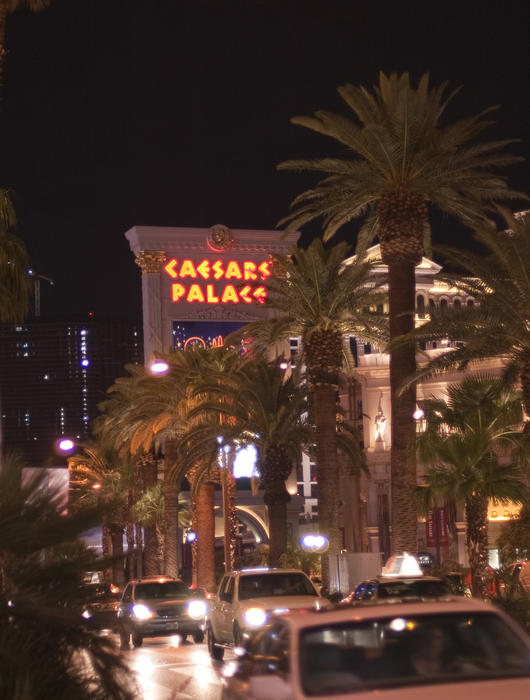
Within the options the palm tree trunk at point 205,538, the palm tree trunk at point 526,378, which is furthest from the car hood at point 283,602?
the palm tree trunk at point 205,538

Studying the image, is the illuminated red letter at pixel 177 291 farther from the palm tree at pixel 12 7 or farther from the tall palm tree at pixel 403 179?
the palm tree at pixel 12 7

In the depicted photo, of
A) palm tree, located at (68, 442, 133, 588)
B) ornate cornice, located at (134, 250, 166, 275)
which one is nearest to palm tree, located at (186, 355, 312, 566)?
palm tree, located at (68, 442, 133, 588)

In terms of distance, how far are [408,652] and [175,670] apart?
50.2ft

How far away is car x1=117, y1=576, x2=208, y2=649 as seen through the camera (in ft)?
95.5

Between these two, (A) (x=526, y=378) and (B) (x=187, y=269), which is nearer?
(A) (x=526, y=378)

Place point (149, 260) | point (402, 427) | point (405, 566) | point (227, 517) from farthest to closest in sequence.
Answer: point (149, 260) < point (227, 517) < point (402, 427) < point (405, 566)

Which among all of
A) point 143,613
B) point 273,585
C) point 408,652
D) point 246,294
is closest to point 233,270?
point 246,294

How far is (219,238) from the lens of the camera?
78.0 meters

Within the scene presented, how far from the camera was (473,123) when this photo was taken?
103ft

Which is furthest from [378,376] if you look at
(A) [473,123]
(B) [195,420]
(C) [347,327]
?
(A) [473,123]

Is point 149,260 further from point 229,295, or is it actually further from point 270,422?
point 270,422

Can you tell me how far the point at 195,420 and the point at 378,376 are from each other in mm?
28813

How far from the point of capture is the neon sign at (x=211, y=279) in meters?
76.6

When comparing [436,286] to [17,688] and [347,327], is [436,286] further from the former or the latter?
[17,688]
